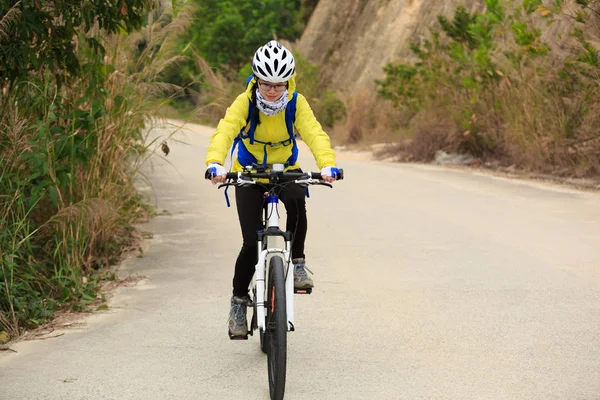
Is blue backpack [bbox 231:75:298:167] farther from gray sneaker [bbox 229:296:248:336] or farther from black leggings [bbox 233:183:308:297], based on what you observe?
gray sneaker [bbox 229:296:248:336]

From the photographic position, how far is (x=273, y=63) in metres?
5.80

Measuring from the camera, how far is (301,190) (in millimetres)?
6094

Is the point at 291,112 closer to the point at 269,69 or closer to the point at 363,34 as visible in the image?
the point at 269,69

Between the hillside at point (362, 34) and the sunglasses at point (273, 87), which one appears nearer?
the sunglasses at point (273, 87)

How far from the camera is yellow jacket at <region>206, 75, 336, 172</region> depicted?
6.02 m

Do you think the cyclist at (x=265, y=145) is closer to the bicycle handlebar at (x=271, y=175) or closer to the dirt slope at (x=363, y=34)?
the bicycle handlebar at (x=271, y=175)

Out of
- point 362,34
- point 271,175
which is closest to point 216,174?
point 271,175

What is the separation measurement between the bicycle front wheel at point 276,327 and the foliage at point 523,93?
10.2 meters

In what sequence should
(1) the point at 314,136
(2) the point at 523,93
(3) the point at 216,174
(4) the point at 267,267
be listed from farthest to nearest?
(2) the point at 523,93 < (1) the point at 314,136 < (4) the point at 267,267 < (3) the point at 216,174

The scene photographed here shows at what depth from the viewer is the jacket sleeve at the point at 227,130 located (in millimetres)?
5902

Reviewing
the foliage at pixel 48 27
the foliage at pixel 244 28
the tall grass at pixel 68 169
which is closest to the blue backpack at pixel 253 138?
the tall grass at pixel 68 169

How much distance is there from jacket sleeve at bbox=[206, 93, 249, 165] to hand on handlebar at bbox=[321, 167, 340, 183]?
0.60 meters

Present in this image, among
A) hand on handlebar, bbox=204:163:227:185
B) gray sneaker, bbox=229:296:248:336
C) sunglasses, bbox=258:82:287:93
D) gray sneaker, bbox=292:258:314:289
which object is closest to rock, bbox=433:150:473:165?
gray sneaker, bbox=292:258:314:289

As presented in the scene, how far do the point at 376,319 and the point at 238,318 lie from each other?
56.3 inches
